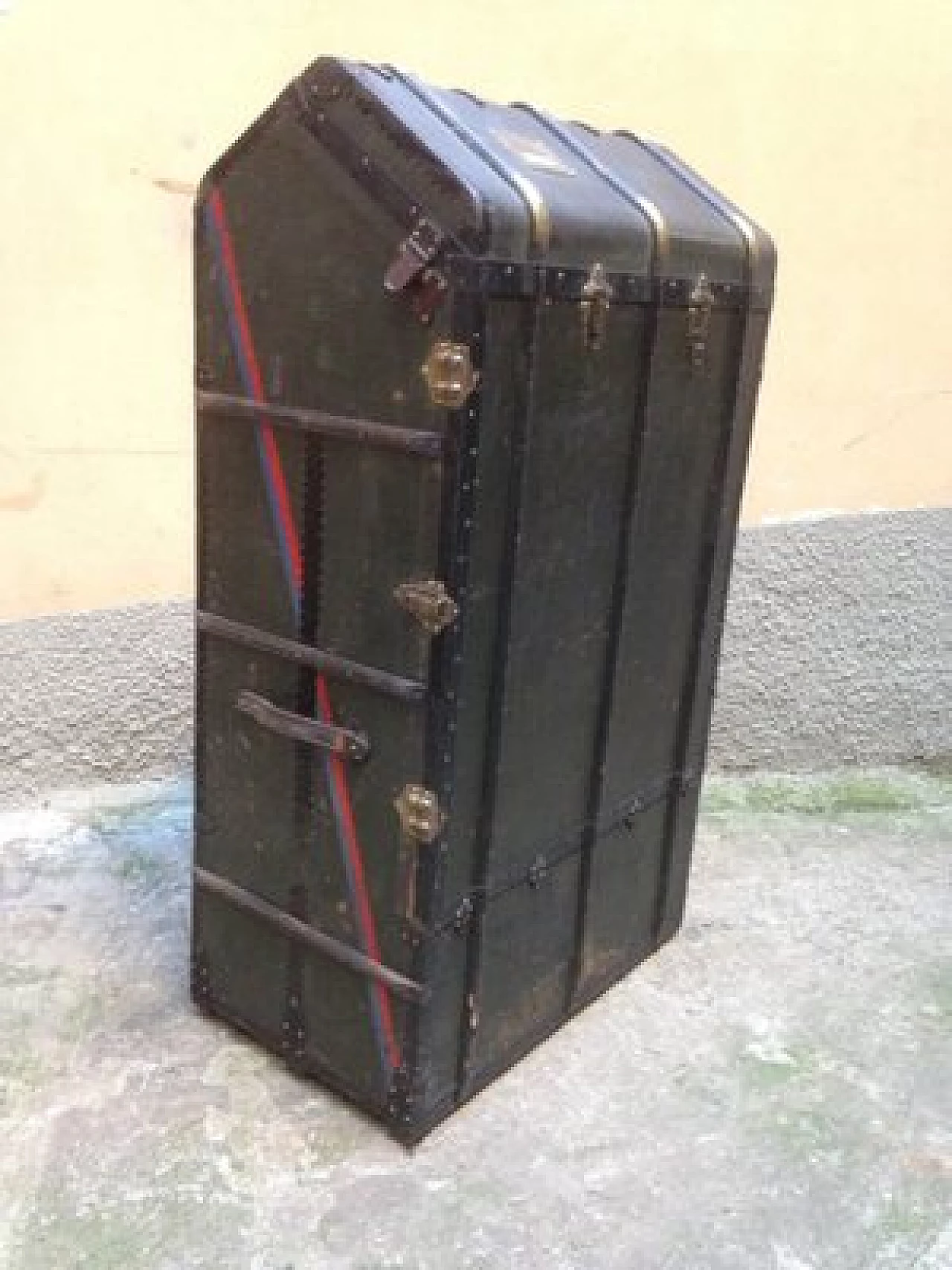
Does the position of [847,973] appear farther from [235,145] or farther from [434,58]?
[434,58]

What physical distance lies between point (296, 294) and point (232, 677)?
2.74ft

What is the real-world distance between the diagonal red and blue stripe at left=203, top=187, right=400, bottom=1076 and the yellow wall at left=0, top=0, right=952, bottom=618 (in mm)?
1200

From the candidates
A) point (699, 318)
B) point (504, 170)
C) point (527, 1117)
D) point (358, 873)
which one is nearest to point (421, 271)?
point (504, 170)

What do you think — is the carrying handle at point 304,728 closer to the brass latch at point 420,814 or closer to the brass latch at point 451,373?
the brass latch at point 420,814

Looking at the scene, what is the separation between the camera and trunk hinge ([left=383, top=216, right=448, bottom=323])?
6.81ft

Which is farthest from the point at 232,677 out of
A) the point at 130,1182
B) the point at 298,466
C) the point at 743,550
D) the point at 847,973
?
the point at 743,550

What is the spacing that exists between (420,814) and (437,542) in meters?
0.54

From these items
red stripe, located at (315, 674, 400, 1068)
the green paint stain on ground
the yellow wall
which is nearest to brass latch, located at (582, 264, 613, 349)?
red stripe, located at (315, 674, 400, 1068)

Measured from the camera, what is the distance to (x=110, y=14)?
329cm

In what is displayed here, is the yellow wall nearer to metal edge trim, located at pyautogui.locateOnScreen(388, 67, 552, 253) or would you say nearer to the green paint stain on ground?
the green paint stain on ground

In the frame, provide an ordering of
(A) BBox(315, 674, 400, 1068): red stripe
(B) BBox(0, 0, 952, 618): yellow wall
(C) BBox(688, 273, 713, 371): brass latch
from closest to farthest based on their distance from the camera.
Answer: (A) BBox(315, 674, 400, 1068): red stripe, (C) BBox(688, 273, 713, 371): brass latch, (B) BBox(0, 0, 952, 618): yellow wall

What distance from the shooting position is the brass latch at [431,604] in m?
2.23

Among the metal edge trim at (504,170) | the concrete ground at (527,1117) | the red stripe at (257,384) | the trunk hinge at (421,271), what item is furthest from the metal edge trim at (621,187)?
the concrete ground at (527,1117)

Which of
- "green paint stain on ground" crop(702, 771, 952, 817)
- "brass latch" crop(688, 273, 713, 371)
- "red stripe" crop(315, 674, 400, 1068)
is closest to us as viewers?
"red stripe" crop(315, 674, 400, 1068)
